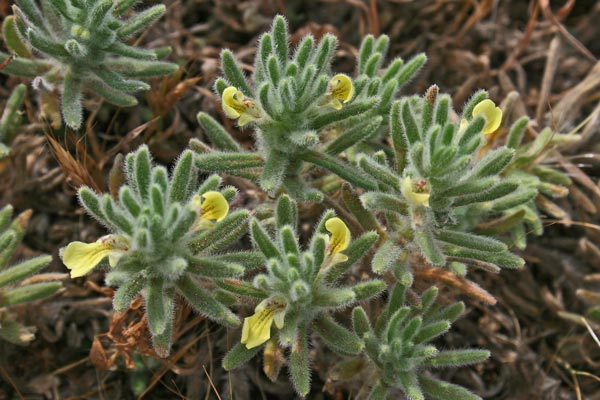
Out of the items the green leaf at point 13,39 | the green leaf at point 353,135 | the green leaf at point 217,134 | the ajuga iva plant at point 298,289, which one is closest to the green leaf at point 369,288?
the ajuga iva plant at point 298,289

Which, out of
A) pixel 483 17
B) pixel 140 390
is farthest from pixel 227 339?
pixel 483 17

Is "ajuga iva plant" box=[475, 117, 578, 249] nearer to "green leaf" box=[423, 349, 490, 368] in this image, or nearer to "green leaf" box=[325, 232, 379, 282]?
"green leaf" box=[423, 349, 490, 368]

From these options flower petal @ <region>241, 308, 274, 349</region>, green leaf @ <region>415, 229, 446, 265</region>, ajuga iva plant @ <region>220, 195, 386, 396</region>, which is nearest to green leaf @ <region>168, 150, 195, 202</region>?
ajuga iva plant @ <region>220, 195, 386, 396</region>

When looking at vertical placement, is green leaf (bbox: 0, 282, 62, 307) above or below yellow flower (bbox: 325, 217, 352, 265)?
below

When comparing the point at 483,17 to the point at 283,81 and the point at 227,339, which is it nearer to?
the point at 283,81

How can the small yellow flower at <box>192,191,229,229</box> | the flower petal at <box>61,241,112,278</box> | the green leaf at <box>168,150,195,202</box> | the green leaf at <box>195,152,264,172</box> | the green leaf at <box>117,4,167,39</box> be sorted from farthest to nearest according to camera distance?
the green leaf at <box>117,4,167,39</box>
the green leaf at <box>195,152,264,172</box>
the green leaf at <box>168,150,195,202</box>
the small yellow flower at <box>192,191,229,229</box>
the flower petal at <box>61,241,112,278</box>

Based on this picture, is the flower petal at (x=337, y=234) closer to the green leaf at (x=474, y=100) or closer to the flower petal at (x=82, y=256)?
the green leaf at (x=474, y=100)
